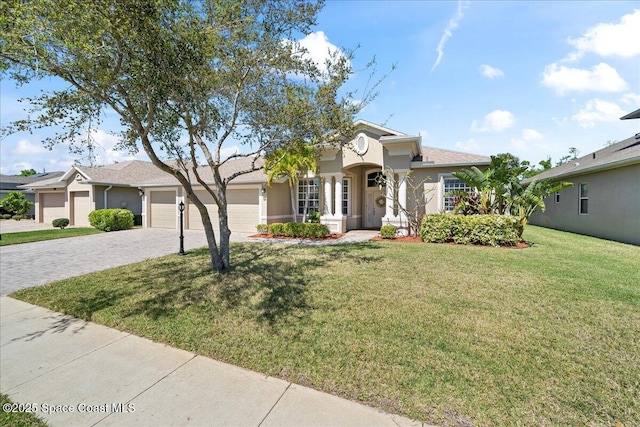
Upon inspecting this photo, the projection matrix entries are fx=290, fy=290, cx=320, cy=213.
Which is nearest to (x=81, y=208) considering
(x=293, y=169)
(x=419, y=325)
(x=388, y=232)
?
(x=293, y=169)

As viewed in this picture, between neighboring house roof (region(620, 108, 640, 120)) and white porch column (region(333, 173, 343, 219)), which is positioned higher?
neighboring house roof (region(620, 108, 640, 120))

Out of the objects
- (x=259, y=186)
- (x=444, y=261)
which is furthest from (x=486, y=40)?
(x=259, y=186)

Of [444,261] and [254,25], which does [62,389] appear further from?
[444,261]

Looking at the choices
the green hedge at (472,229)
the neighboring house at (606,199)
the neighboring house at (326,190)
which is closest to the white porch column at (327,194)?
the neighboring house at (326,190)

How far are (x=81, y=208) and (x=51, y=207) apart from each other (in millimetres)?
5121

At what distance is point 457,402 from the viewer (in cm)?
296

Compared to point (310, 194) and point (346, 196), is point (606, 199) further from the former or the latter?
point (310, 194)

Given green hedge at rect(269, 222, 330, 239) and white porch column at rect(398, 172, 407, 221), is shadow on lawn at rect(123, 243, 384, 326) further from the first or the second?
white porch column at rect(398, 172, 407, 221)

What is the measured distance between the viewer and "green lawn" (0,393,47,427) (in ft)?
9.38

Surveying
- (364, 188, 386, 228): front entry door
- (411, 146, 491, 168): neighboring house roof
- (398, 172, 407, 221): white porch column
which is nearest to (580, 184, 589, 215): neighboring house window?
(411, 146, 491, 168): neighboring house roof

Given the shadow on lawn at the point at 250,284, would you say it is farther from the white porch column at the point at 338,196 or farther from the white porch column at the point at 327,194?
the white porch column at the point at 327,194

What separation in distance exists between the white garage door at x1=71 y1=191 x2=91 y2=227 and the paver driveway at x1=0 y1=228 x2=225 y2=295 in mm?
7460

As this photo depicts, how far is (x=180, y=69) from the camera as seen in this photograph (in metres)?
5.73

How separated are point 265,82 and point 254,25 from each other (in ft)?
4.62
